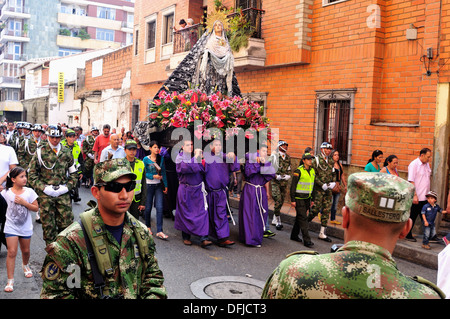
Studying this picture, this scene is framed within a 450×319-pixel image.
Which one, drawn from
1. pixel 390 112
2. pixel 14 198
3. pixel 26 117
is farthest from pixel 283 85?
pixel 26 117

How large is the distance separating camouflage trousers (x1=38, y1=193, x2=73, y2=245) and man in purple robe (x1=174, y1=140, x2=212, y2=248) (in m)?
2.13

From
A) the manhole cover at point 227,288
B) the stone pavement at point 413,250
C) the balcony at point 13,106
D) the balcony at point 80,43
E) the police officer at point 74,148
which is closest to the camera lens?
the manhole cover at point 227,288

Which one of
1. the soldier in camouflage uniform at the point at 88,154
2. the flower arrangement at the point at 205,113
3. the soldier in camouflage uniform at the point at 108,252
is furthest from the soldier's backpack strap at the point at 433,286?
the soldier in camouflage uniform at the point at 88,154

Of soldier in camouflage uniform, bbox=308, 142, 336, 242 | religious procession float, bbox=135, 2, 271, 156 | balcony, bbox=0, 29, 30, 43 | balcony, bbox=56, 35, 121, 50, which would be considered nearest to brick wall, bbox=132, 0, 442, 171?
soldier in camouflage uniform, bbox=308, 142, 336, 242

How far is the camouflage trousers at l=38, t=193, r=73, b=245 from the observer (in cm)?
668

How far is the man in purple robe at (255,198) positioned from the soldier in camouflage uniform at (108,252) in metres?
5.60

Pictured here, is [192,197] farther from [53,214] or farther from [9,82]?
[9,82]

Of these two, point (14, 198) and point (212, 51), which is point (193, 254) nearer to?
point (14, 198)

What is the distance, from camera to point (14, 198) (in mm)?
5859

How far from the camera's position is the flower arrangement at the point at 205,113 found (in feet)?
27.9

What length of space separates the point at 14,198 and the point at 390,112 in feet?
28.4

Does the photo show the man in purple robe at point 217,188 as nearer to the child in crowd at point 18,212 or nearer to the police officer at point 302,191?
the police officer at point 302,191

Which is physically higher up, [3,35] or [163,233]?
[3,35]

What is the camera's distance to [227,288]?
6.06 m
